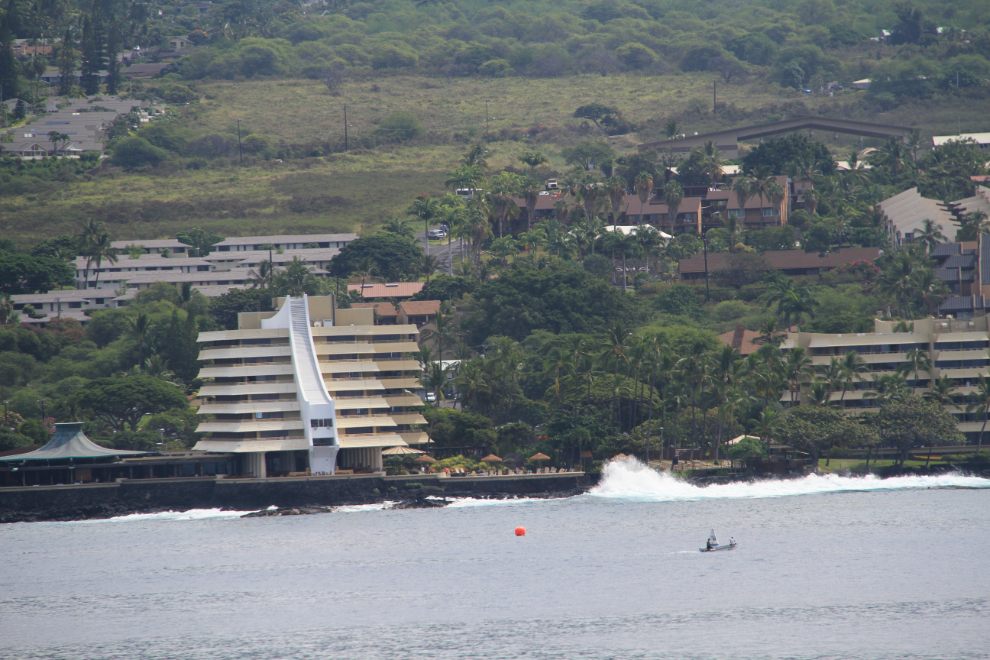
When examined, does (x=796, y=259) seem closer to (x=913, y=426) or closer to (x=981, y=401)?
(x=981, y=401)

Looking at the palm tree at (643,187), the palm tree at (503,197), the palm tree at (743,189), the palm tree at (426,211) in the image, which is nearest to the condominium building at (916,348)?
the palm tree at (743,189)

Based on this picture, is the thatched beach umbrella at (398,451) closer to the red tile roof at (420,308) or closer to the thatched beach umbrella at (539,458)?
the thatched beach umbrella at (539,458)

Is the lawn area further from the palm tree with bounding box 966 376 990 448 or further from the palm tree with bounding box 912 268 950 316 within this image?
the palm tree with bounding box 912 268 950 316

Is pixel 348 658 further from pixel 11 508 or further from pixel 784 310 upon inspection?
pixel 784 310

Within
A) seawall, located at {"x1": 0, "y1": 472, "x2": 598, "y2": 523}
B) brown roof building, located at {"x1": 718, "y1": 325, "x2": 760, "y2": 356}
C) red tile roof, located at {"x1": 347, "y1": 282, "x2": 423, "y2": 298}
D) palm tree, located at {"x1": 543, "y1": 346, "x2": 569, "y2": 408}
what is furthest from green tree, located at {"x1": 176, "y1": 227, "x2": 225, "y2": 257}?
seawall, located at {"x1": 0, "y1": 472, "x2": 598, "y2": 523}

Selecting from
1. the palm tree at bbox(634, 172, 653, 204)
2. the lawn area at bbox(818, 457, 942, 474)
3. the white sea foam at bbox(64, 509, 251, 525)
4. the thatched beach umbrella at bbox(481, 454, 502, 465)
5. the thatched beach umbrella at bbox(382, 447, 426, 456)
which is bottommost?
the white sea foam at bbox(64, 509, 251, 525)

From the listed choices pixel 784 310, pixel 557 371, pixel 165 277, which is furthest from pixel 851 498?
pixel 165 277
